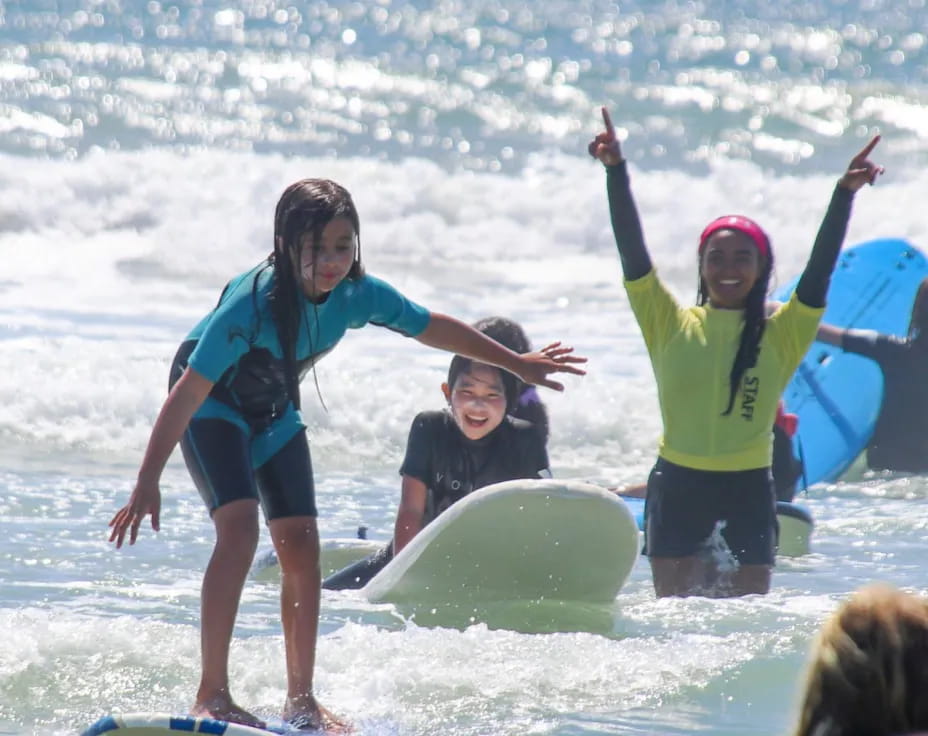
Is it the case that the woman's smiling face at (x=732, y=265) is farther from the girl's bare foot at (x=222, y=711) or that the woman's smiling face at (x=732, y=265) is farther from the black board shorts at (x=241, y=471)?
the girl's bare foot at (x=222, y=711)

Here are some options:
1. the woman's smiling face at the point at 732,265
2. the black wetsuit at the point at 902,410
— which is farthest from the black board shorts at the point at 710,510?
the black wetsuit at the point at 902,410

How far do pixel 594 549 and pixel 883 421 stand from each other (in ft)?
12.3

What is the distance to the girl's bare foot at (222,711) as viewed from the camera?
140 inches

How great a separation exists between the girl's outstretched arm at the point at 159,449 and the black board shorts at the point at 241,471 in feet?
0.38

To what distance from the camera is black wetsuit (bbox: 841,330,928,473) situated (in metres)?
8.03

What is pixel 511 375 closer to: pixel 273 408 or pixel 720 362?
pixel 720 362

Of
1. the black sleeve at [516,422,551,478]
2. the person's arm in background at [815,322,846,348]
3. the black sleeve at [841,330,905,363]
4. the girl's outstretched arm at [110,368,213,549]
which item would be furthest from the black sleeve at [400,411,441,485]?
the black sleeve at [841,330,905,363]

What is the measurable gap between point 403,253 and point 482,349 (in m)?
13.5

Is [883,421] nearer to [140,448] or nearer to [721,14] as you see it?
[140,448]

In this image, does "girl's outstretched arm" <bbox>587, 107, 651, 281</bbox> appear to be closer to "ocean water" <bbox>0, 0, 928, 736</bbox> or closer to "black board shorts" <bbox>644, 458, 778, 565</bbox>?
"black board shorts" <bbox>644, 458, 778, 565</bbox>

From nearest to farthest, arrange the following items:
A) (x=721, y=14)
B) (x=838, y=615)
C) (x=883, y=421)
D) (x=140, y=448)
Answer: (x=838, y=615), (x=883, y=421), (x=140, y=448), (x=721, y=14)

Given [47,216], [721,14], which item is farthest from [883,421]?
[721,14]

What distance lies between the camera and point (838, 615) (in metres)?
1.50

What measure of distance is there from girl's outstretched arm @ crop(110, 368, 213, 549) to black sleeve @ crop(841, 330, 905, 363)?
15.3 feet
